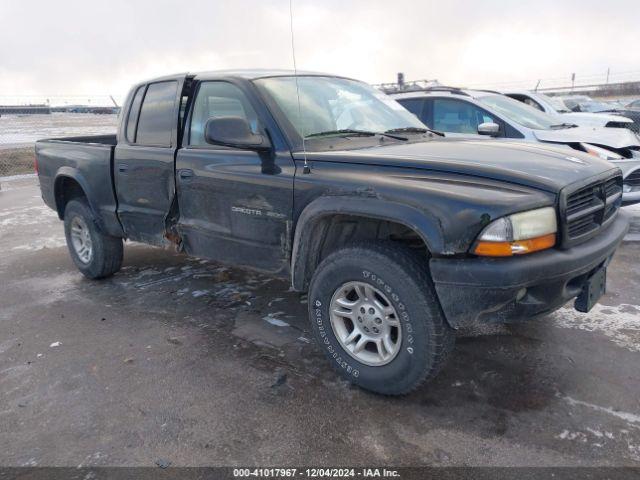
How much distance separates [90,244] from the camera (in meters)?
5.16

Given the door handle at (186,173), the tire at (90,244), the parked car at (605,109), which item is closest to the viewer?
the door handle at (186,173)

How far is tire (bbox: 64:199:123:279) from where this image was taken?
5.05 meters

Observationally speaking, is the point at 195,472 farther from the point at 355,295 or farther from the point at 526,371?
the point at 526,371

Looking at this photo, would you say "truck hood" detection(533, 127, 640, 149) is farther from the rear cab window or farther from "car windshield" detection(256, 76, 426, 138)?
the rear cab window

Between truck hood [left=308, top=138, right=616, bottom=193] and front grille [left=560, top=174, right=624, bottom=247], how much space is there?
69mm

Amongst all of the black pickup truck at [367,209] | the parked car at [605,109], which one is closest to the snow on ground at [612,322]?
the black pickup truck at [367,209]

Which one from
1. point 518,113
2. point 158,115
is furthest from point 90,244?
point 518,113

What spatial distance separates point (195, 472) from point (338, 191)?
1.61 m

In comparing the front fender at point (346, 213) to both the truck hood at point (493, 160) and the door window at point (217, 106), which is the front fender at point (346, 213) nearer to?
the truck hood at point (493, 160)

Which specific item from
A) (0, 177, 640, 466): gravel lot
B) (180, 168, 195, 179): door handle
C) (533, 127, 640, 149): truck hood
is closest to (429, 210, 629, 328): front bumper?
(0, 177, 640, 466): gravel lot

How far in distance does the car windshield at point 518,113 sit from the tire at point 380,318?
16.4 feet

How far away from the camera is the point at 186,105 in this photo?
4.09m

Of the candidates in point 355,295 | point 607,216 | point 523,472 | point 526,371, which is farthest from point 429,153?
point 523,472

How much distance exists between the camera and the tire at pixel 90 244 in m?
5.05
